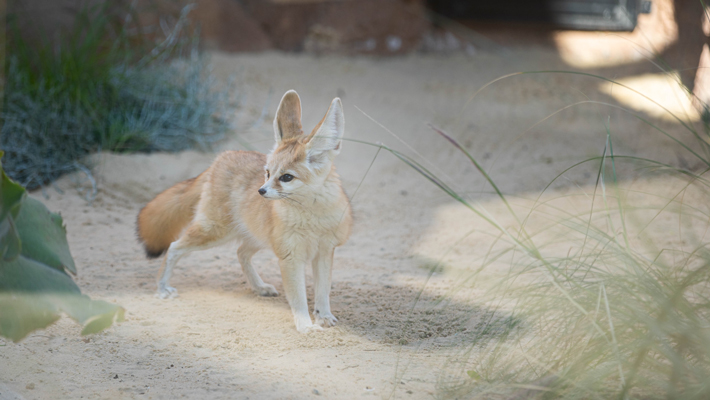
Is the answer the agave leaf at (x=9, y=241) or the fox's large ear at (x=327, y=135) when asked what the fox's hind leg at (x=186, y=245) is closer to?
the fox's large ear at (x=327, y=135)

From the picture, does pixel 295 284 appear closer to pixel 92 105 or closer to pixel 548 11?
pixel 92 105

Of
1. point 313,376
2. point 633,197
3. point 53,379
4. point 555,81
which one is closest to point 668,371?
point 313,376

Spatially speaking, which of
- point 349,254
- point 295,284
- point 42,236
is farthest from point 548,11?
point 42,236

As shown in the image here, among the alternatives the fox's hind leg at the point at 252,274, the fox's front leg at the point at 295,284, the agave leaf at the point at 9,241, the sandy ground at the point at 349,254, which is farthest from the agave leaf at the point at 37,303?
the fox's hind leg at the point at 252,274

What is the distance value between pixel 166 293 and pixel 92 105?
296cm

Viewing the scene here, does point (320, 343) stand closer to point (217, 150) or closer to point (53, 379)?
point (53, 379)

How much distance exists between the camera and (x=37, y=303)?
1773 mm

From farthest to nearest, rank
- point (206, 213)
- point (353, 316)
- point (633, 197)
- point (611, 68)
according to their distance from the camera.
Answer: point (611, 68)
point (633, 197)
point (206, 213)
point (353, 316)

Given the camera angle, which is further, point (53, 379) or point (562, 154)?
point (562, 154)

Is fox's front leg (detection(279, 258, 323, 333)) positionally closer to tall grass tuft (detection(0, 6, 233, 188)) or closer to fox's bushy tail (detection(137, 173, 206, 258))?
fox's bushy tail (detection(137, 173, 206, 258))

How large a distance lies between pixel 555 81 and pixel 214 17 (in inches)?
185

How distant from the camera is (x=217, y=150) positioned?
5793mm

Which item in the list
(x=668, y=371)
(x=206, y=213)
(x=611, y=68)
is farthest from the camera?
(x=611, y=68)

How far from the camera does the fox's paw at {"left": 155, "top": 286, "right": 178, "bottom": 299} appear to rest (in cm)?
320
